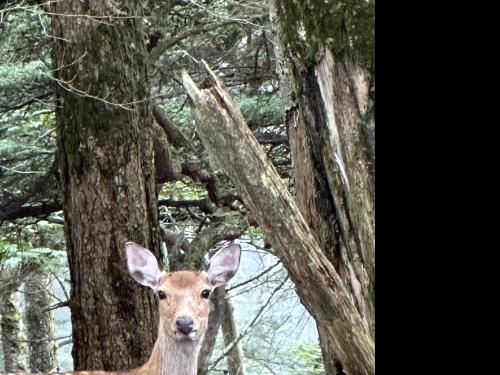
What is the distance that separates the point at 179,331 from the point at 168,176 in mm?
4491

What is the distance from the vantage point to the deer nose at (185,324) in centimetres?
415

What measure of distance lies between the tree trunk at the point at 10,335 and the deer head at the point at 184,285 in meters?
9.14

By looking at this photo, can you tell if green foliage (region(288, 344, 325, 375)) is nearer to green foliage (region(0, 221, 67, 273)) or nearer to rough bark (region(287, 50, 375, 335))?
green foliage (region(0, 221, 67, 273))

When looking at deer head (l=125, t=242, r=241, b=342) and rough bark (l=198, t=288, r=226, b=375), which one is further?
rough bark (l=198, t=288, r=226, b=375)

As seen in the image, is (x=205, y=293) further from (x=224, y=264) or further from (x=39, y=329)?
(x=39, y=329)

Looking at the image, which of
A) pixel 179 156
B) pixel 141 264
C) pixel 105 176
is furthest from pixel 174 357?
pixel 179 156

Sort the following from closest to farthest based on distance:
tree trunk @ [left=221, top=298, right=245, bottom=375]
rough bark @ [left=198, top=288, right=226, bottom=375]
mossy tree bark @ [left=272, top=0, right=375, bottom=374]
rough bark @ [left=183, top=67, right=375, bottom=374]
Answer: rough bark @ [left=183, top=67, right=375, bottom=374]
mossy tree bark @ [left=272, top=0, right=375, bottom=374]
rough bark @ [left=198, top=288, right=226, bottom=375]
tree trunk @ [left=221, top=298, right=245, bottom=375]

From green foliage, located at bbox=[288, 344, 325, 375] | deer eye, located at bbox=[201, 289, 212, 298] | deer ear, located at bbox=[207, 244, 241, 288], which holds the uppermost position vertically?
deer ear, located at bbox=[207, 244, 241, 288]

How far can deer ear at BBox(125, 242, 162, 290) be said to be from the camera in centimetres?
412

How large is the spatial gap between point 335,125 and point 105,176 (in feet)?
Result: 13.9

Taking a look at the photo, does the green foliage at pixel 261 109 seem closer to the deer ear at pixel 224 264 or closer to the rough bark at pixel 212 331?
the rough bark at pixel 212 331

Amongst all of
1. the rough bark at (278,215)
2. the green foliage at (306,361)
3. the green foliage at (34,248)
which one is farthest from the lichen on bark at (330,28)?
the green foliage at (306,361)

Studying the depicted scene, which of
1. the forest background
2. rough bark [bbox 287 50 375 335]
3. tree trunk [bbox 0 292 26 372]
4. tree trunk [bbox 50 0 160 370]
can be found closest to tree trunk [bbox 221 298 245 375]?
the forest background

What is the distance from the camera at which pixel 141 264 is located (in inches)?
165
